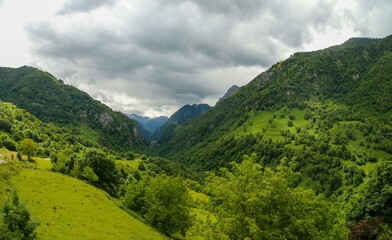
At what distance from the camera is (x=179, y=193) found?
73312 mm

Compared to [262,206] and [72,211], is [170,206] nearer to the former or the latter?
[72,211]

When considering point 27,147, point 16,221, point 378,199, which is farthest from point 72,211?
point 378,199

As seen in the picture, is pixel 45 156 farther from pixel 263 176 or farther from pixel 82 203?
pixel 263 176

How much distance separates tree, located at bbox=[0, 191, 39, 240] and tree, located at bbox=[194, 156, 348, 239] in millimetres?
17404

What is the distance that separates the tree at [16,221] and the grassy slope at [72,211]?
12.6 m

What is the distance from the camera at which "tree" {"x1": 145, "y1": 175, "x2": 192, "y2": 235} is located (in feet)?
235

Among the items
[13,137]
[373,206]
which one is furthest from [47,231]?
[13,137]

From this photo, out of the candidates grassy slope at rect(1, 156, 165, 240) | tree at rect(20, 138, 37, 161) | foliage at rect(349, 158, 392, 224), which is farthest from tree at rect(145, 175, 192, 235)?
tree at rect(20, 138, 37, 161)

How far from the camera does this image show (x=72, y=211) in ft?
201

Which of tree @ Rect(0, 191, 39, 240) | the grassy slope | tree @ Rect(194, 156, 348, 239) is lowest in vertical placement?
the grassy slope

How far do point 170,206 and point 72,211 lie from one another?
1996 centimetres

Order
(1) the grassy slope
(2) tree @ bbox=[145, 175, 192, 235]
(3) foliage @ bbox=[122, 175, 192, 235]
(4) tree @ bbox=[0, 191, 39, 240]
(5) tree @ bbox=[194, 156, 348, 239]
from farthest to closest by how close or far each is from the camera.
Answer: (2) tree @ bbox=[145, 175, 192, 235], (3) foliage @ bbox=[122, 175, 192, 235], (1) the grassy slope, (5) tree @ bbox=[194, 156, 348, 239], (4) tree @ bbox=[0, 191, 39, 240]

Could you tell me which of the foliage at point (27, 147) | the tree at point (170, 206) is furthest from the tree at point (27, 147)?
the tree at point (170, 206)

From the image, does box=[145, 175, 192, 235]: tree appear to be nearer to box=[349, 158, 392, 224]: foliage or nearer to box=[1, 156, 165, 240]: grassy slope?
box=[1, 156, 165, 240]: grassy slope
